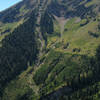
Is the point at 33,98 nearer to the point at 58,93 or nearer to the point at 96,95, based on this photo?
the point at 58,93

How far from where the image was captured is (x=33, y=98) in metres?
200

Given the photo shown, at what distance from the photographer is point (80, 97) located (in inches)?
7505

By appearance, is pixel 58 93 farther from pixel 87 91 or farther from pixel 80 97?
pixel 87 91

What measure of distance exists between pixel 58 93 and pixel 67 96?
14.3 meters

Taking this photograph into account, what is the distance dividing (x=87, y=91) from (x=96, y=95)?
49.9 feet

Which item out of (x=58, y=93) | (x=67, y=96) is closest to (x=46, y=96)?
(x=58, y=93)

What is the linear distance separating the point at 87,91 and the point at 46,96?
64.3 metres

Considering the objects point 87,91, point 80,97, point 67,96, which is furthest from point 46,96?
point 87,91

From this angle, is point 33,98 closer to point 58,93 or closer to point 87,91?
point 58,93

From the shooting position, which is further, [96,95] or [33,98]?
[33,98]

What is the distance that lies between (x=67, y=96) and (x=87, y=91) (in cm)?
3285

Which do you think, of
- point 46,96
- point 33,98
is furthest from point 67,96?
point 33,98

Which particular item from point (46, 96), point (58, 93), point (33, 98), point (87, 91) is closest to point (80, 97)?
point (87, 91)

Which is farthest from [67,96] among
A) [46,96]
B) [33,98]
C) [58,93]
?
[33,98]
